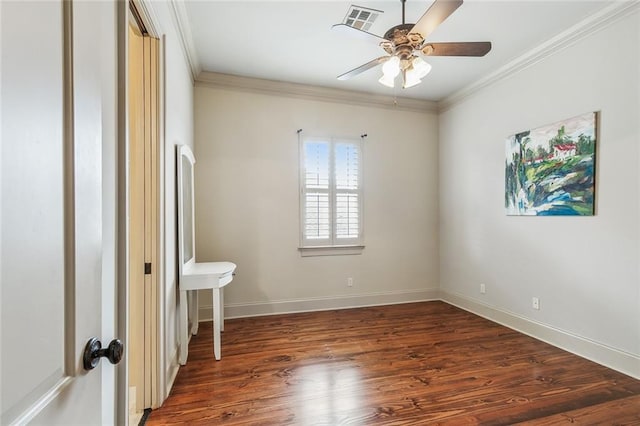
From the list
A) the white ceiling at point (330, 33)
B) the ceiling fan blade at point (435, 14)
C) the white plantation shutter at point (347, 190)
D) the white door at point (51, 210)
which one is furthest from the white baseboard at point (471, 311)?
the white door at point (51, 210)

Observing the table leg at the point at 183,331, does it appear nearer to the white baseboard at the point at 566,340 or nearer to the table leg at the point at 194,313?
the table leg at the point at 194,313

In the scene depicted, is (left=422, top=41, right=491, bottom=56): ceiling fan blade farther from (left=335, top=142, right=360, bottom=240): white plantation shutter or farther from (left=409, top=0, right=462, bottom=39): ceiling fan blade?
(left=335, top=142, right=360, bottom=240): white plantation shutter

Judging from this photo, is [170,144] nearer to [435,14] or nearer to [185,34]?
[185,34]

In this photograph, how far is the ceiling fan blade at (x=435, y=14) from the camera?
5.74 feet

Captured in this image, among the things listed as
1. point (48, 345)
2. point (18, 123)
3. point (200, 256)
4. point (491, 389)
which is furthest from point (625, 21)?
point (200, 256)

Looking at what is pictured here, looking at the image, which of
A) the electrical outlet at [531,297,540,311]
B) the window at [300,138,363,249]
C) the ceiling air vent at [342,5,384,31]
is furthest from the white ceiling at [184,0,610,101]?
the electrical outlet at [531,297,540,311]

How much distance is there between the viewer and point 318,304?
392 cm

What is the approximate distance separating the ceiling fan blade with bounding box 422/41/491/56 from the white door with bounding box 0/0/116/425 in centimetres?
210

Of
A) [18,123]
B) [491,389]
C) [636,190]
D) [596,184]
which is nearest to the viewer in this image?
[18,123]

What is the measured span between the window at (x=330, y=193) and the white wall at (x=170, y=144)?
165cm

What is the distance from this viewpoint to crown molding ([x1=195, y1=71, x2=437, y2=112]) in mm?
3566

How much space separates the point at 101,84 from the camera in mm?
819

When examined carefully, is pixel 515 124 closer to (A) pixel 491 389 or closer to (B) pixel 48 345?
(A) pixel 491 389

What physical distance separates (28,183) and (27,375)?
0.33 meters
